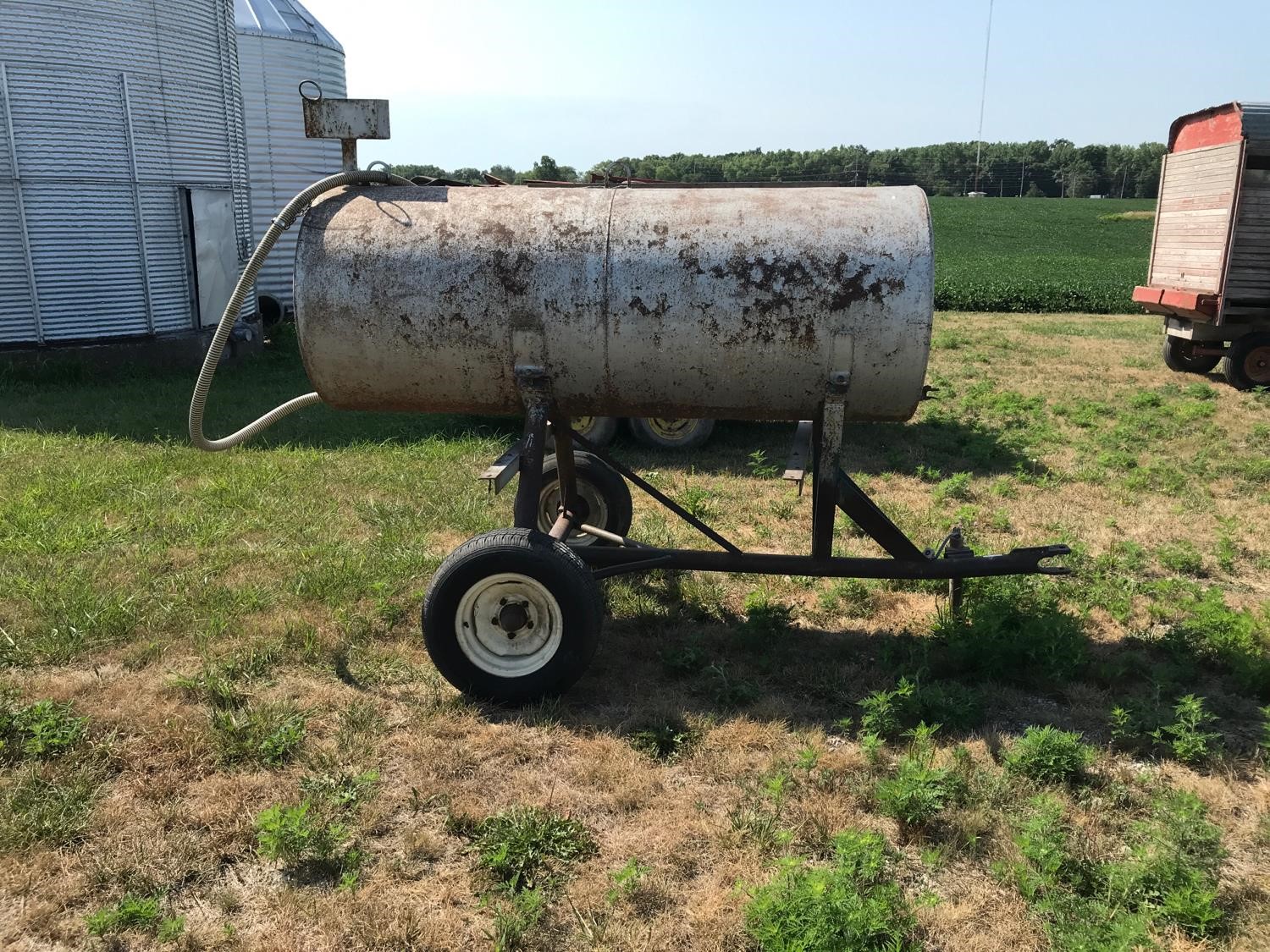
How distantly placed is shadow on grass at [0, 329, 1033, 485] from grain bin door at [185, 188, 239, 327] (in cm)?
233

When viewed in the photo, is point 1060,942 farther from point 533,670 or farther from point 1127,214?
point 1127,214

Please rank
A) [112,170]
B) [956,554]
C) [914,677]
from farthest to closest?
[112,170], [956,554], [914,677]

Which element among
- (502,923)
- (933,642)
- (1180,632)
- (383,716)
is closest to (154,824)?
(383,716)

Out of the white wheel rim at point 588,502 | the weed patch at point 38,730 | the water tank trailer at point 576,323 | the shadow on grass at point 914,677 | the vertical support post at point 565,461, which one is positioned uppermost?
the water tank trailer at point 576,323

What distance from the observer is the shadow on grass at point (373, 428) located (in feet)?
28.4

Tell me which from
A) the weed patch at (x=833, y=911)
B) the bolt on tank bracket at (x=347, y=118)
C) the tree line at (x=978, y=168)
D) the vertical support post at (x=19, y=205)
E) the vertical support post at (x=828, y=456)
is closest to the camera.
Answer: the weed patch at (x=833, y=911)

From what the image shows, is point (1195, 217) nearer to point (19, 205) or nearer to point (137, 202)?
point (137, 202)

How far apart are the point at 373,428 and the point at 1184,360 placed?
12.3 meters

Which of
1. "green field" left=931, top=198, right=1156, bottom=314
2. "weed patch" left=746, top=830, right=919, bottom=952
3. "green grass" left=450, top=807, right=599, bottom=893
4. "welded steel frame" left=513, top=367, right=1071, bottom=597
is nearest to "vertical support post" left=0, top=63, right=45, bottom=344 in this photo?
"welded steel frame" left=513, top=367, right=1071, bottom=597

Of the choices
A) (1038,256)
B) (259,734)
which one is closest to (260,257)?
(259,734)

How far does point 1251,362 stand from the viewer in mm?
12844

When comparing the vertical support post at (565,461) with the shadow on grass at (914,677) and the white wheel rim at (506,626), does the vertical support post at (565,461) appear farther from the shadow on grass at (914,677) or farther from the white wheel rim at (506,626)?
the white wheel rim at (506,626)

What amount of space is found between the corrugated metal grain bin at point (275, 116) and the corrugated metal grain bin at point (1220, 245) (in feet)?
47.3

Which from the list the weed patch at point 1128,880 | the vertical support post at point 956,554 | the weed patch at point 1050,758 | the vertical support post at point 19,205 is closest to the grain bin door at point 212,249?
the vertical support post at point 19,205
